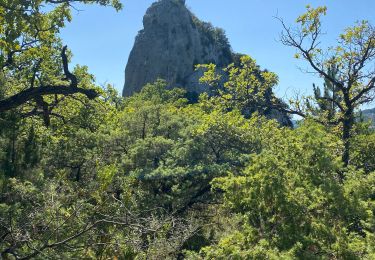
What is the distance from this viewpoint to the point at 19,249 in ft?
26.5

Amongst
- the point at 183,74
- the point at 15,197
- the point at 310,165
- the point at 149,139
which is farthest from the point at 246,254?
the point at 183,74

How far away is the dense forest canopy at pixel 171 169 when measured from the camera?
808 cm

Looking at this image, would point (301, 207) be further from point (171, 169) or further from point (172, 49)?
point (172, 49)

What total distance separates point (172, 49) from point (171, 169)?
6552 centimetres

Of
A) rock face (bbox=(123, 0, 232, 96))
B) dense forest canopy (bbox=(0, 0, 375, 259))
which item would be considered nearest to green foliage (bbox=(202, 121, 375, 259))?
dense forest canopy (bbox=(0, 0, 375, 259))

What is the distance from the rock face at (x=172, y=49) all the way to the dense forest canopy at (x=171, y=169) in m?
54.5

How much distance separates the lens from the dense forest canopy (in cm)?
808

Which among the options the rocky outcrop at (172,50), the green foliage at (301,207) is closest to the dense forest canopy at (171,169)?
the green foliage at (301,207)

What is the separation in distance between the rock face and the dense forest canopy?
54543 mm

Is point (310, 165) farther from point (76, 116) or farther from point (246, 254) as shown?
point (76, 116)

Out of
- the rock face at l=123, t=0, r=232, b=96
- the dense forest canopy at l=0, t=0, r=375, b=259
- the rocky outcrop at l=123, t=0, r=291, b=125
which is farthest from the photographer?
the rock face at l=123, t=0, r=232, b=96

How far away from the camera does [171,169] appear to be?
16.6 m

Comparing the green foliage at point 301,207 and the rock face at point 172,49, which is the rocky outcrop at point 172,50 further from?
the green foliage at point 301,207

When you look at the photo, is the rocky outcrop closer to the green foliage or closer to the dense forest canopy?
the dense forest canopy
